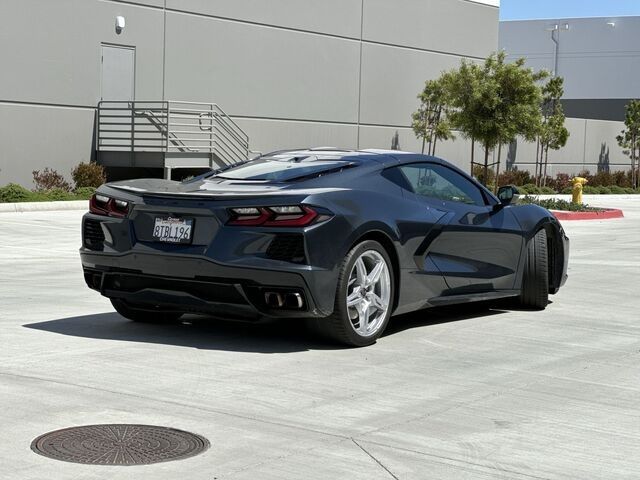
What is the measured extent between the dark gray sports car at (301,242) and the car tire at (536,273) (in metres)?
0.58

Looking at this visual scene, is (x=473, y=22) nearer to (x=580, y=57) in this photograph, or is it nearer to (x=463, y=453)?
(x=580, y=57)

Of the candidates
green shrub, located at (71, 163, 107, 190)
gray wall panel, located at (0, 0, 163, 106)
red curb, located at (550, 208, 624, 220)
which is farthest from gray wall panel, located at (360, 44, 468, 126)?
green shrub, located at (71, 163, 107, 190)

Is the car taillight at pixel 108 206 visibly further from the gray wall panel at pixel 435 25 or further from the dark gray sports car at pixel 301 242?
the gray wall panel at pixel 435 25

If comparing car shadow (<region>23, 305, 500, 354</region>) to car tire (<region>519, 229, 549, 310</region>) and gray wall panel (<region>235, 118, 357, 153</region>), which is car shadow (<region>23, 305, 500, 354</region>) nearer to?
car tire (<region>519, 229, 549, 310</region>)

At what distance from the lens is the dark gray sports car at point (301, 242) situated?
759 centimetres

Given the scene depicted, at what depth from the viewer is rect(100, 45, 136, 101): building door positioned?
97.0 feet

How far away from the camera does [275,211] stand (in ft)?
25.0

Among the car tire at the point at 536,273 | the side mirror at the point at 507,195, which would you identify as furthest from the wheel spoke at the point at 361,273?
the car tire at the point at 536,273

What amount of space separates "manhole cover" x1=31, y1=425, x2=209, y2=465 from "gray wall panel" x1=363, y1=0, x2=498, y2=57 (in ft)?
107

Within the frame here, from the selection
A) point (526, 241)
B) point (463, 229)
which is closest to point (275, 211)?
point (463, 229)

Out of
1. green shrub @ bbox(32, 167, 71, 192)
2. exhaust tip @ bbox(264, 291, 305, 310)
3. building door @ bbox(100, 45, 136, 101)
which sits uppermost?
building door @ bbox(100, 45, 136, 101)

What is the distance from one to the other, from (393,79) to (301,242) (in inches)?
1247

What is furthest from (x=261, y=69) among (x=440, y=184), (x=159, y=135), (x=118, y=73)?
(x=440, y=184)

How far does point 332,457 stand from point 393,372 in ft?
6.94
